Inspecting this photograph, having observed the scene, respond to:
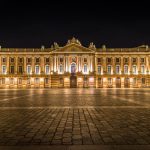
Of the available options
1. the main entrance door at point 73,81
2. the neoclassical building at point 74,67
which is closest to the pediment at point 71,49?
the neoclassical building at point 74,67

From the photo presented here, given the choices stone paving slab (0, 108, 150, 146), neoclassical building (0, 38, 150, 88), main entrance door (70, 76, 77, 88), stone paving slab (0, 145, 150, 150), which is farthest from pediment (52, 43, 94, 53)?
stone paving slab (0, 145, 150, 150)

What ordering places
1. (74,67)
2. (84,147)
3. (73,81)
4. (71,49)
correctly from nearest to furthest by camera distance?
(84,147) → (71,49) → (73,81) → (74,67)

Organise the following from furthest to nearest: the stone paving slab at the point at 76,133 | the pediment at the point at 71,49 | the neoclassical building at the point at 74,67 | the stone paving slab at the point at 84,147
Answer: the neoclassical building at the point at 74,67 < the pediment at the point at 71,49 < the stone paving slab at the point at 76,133 < the stone paving slab at the point at 84,147

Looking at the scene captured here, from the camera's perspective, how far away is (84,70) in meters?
65.1

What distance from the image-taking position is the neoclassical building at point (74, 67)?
6462cm

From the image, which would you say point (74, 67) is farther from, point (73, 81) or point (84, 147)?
point (84, 147)

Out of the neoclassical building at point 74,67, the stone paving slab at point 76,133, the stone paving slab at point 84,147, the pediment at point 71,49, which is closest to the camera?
→ the stone paving slab at point 84,147

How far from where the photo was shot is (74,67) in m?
65.1

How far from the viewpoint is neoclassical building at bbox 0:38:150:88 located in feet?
212

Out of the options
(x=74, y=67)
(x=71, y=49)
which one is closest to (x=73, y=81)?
(x=74, y=67)

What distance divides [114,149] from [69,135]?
1.83m

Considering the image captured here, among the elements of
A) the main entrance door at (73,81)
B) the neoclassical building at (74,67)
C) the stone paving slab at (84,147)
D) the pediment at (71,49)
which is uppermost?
the pediment at (71,49)

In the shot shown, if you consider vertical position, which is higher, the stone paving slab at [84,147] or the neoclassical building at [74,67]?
the neoclassical building at [74,67]

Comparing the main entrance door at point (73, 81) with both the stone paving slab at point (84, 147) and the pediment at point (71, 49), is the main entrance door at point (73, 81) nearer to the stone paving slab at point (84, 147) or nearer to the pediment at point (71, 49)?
the pediment at point (71, 49)
